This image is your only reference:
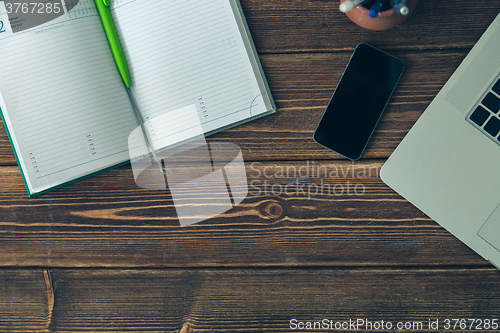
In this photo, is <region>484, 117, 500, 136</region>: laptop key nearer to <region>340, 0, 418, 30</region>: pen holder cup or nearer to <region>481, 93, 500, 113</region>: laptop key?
<region>481, 93, 500, 113</region>: laptop key

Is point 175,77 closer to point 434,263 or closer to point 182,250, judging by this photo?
point 182,250

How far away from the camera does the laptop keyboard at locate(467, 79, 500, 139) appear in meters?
0.54

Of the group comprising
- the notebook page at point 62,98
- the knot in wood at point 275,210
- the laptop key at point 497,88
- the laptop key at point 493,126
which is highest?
the notebook page at point 62,98

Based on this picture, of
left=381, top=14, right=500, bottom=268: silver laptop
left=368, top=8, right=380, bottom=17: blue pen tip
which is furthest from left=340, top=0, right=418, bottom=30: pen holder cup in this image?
left=381, top=14, right=500, bottom=268: silver laptop

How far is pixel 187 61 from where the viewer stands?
0.58 metres

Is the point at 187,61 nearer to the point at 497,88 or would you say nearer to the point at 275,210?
the point at 275,210

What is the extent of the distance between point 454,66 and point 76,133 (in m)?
0.69

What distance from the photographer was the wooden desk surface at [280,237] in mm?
594

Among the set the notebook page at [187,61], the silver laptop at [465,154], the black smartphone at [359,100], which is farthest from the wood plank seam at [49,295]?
the silver laptop at [465,154]

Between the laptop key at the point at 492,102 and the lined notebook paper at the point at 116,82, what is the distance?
0.36 m

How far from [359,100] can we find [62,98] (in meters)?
0.52

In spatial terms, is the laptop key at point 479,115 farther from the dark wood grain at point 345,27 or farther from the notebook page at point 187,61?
the notebook page at point 187,61

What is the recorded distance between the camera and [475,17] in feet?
1.92

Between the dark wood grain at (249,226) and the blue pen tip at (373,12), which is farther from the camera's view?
the dark wood grain at (249,226)
